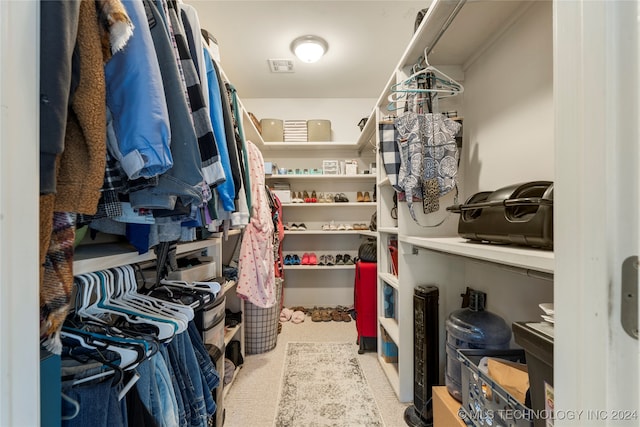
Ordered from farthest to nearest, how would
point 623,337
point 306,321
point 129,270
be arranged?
point 306,321, point 129,270, point 623,337

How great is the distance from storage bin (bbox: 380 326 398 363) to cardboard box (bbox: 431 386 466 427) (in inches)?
25.4

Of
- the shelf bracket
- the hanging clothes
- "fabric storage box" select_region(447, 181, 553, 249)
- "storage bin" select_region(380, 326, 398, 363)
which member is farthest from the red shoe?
the shelf bracket

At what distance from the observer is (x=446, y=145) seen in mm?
1278

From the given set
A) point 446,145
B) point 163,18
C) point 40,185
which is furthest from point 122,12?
point 446,145

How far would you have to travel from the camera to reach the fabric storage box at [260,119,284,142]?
113 inches

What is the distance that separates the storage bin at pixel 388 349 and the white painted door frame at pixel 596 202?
166cm

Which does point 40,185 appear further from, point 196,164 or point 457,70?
point 457,70

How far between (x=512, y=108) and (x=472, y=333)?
1.03 metres

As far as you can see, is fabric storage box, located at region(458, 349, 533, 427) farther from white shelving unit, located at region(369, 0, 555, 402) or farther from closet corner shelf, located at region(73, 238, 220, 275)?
closet corner shelf, located at region(73, 238, 220, 275)

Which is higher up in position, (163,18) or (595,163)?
(163,18)

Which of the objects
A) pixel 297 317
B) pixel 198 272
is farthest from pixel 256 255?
pixel 297 317

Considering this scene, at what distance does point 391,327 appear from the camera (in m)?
1.78

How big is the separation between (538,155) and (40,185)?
148 cm

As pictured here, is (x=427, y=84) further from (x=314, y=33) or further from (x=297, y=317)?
(x=297, y=317)
